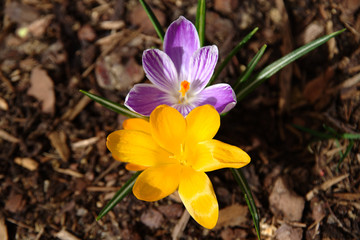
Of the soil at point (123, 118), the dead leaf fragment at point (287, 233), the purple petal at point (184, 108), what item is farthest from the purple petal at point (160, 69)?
the dead leaf fragment at point (287, 233)

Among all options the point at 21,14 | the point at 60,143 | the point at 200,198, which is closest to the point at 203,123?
the point at 200,198

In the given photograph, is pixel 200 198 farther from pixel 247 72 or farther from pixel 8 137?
pixel 8 137

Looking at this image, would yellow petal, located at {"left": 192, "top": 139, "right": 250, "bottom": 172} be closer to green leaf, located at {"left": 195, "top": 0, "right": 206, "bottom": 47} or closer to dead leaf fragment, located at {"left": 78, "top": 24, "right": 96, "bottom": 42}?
green leaf, located at {"left": 195, "top": 0, "right": 206, "bottom": 47}

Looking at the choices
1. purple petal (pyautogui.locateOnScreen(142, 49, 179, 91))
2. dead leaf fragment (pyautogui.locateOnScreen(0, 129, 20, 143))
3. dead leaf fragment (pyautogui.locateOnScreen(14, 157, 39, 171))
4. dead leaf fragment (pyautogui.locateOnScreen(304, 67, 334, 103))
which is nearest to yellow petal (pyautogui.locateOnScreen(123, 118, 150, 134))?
purple petal (pyautogui.locateOnScreen(142, 49, 179, 91))

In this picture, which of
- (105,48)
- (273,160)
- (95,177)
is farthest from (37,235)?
(273,160)

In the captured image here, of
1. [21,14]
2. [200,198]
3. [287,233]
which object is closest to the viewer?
[200,198]

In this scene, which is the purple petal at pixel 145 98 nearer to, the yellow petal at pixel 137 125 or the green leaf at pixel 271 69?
the yellow petal at pixel 137 125

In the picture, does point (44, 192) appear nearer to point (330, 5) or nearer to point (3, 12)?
point (3, 12)
